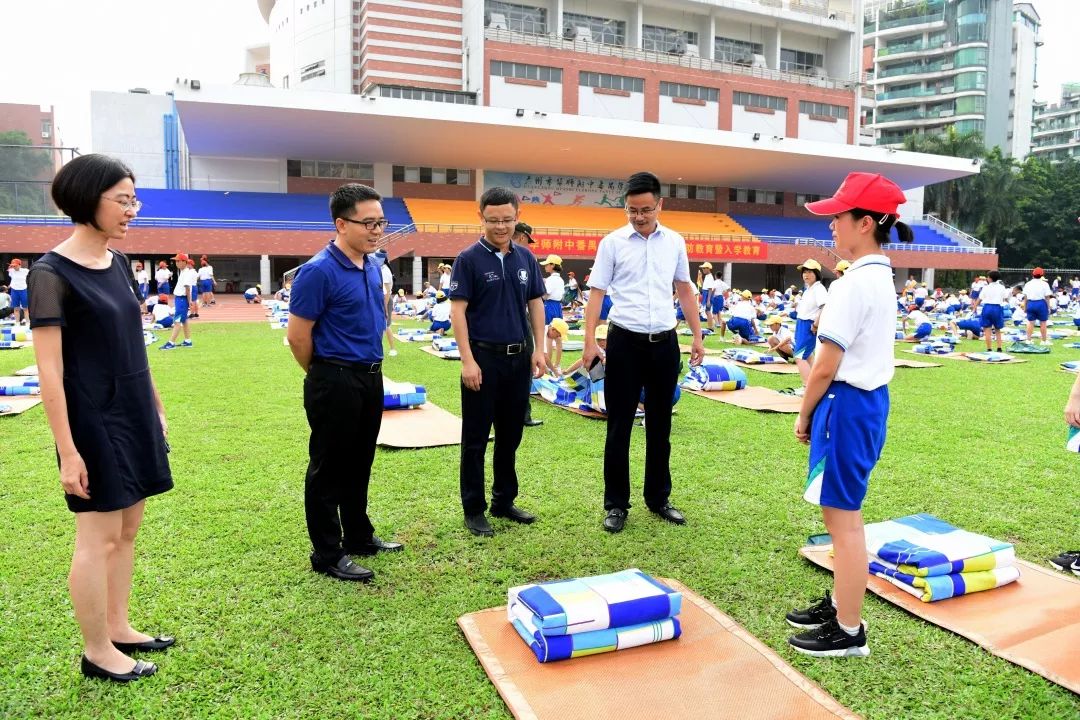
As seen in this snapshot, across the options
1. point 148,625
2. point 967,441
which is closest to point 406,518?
point 148,625

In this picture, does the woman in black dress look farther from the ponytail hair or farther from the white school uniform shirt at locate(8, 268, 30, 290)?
the white school uniform shirt at locate(8, 268, 30, 290)

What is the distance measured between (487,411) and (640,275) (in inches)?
49.2

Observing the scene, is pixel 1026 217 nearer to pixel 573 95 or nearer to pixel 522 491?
pixel 573 95

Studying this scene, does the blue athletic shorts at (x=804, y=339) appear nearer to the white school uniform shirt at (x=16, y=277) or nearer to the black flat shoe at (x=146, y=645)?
the black flat shoe at (x=146, y=645)

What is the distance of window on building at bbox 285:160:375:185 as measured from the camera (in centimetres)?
3884

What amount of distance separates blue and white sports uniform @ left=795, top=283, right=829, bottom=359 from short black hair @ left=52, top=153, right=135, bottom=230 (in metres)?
6.77

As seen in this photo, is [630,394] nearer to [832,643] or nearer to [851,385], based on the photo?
[851,385]

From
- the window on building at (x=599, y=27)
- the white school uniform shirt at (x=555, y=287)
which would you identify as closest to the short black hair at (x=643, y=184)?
the white school uniform shirt at (x=555, y=287)

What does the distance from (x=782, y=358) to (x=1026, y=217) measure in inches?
2352

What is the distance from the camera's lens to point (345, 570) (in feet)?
12.4

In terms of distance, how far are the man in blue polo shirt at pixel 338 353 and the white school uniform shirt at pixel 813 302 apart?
18.3 feet

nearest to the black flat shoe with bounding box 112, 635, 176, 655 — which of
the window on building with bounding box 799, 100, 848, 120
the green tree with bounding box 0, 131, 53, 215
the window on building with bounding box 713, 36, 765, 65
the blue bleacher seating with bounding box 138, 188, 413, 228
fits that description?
the blue bleacher seating with bounding box 138, 188, 413, 228

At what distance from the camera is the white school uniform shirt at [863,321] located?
114 inches

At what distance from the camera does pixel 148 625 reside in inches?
128
